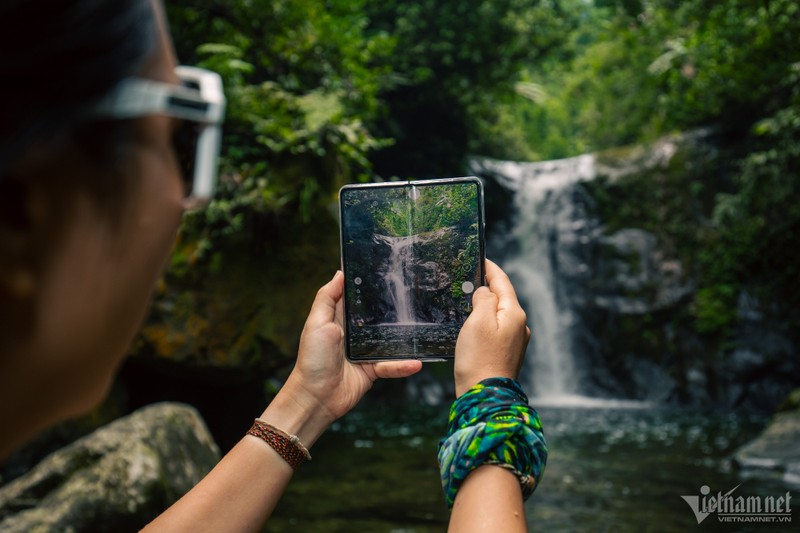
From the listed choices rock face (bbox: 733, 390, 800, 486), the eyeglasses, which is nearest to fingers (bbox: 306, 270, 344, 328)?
the eyeglasses

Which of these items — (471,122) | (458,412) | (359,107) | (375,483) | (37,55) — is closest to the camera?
(37,55)

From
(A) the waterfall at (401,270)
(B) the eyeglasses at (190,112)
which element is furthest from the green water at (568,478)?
(B) the eyeglasses at (190,112)

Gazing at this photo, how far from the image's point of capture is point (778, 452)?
22.6 feet

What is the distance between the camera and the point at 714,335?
1252 centimetres

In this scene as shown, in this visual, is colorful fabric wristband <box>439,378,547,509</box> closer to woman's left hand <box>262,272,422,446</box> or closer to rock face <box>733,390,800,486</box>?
woman's left hand <box>262,272,422,446</box>

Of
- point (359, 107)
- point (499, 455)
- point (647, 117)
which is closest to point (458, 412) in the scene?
point (499, 455)

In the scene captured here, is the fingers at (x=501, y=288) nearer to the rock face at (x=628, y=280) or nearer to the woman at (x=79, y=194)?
the woman at (x=79, y=194)

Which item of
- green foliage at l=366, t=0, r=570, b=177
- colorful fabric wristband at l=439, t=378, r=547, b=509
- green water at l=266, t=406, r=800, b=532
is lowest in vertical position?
green water at l=266, t=406, r=800, b=532

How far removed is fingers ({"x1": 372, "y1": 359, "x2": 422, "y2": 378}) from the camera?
5.48 ft

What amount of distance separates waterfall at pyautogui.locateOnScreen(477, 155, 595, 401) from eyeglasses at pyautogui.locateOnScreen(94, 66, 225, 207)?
12764mm

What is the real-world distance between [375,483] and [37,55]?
637cm

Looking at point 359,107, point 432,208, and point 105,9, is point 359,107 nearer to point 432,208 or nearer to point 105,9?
point 432,208

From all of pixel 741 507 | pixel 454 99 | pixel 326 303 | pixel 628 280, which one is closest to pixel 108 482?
pixel 326 303

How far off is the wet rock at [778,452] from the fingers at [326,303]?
599 cm
